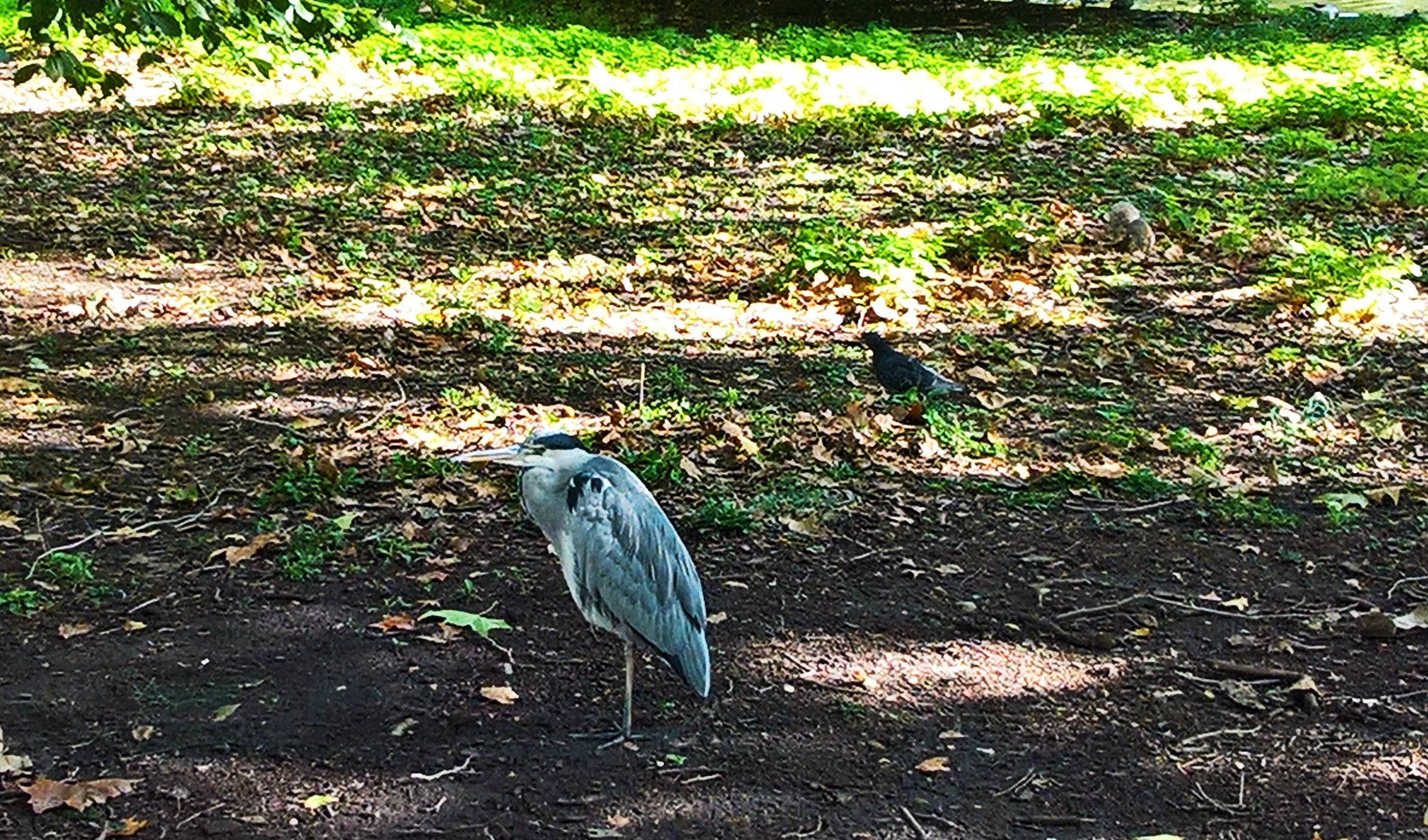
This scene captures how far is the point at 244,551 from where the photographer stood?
484 centimetres

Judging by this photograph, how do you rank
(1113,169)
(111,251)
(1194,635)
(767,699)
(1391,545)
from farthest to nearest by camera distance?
1. (1113,169)
2. (111,251)
3. (1391,545)
4. (1194,635)
5. (767,699)

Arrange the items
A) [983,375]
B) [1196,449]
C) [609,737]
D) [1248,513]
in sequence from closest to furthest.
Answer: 1. [609,737]
2. [1248,513]
3. [1196,449]
4. [983,375]

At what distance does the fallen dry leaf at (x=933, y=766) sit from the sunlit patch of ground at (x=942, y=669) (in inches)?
10.5

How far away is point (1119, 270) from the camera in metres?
8.38

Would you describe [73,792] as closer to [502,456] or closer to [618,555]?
[502,456]

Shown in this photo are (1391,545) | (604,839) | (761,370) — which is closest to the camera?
(604,839)

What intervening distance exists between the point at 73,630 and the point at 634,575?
1.60 metres

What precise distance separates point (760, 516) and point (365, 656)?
1.47m

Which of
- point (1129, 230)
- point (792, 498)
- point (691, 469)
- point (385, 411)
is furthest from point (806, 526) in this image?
point (1129, 230)

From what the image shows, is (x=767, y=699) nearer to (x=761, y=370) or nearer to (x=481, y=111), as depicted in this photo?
(x=761, y=370)

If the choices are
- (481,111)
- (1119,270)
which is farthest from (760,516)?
(481,111)

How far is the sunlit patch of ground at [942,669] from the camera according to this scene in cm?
420

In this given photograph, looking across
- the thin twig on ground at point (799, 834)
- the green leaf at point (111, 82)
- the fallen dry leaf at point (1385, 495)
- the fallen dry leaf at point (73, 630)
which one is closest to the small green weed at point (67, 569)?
the fallen dry leaf at point (73, 630)

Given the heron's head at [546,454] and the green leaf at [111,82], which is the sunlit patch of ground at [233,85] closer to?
the green leaf at [111,82]
